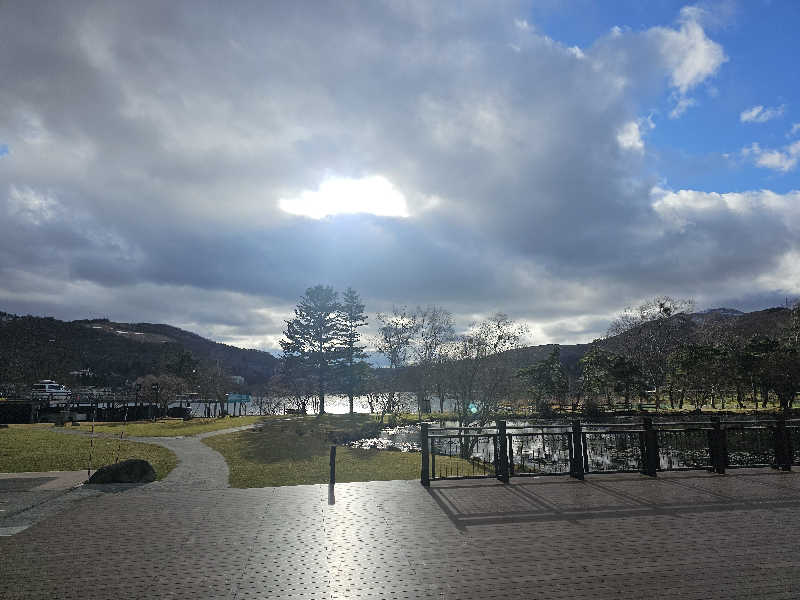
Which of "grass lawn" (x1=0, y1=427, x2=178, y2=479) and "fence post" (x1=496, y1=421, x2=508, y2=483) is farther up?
"fence post" (x1=496, y1=421, x2=508, y2=483)

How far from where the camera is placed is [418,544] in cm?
721

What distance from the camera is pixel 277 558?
21.8ft

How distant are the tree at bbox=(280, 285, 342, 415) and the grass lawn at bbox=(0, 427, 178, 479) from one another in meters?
32.4

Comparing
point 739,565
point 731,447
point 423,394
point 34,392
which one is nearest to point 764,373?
point 423,394

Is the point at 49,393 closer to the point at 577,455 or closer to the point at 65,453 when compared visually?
the point at 65,453

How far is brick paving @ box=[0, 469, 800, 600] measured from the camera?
227 inches

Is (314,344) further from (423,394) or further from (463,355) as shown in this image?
(463,355)

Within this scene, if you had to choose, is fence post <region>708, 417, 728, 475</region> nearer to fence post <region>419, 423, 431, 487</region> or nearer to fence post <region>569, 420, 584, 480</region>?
fence post <region>569, 420, 584, 480</region>

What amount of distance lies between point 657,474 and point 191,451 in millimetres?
17301

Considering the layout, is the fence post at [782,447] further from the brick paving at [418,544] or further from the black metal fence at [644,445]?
the brick paving at [418,544]

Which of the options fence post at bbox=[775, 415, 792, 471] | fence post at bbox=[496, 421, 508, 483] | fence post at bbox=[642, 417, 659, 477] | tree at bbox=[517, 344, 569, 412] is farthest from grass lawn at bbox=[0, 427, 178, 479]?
tree at bbox=[517, 344, 569, 412]

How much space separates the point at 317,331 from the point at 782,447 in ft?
154

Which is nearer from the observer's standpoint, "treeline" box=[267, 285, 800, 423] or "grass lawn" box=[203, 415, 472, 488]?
"grass lawn" box=[203, 415, 472, 488]

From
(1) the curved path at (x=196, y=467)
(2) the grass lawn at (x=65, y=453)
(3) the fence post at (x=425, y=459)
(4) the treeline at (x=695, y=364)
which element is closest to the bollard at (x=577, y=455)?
(3) the fence post at (x=425, y=459)
